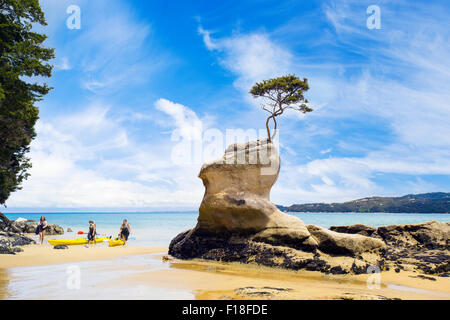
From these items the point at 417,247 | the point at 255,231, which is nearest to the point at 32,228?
the point at 255,231

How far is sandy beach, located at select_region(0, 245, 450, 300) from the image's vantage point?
7.20m

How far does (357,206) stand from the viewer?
353ft

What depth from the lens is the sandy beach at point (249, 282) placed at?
720 centimetres

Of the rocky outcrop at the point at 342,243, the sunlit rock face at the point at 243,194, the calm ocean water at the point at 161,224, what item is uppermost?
the sunlit rock face at the point at 243,194

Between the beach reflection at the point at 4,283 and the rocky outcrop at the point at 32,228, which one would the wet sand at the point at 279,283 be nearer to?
the beach reflection at the point at 4,283

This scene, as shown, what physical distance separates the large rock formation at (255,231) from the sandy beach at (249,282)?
2.02ft

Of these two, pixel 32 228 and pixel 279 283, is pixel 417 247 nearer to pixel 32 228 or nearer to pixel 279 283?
pixel 279 283

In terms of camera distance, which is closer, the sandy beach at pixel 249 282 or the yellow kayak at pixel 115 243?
the sandy beach at pixel 249 282

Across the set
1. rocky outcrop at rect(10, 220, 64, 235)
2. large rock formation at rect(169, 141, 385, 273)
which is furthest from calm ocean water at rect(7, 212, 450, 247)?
large rock formation at rect(169, 141, 385, 273)

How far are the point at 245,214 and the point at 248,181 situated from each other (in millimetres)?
1452

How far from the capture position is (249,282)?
28.9 feet

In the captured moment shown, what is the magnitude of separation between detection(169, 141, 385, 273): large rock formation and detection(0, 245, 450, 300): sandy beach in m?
0.62

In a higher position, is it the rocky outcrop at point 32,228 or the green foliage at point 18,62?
the green foliage at point 18,62

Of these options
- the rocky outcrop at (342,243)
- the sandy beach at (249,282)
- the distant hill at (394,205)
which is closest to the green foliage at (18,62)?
the sandy beach at (249,282)
